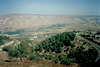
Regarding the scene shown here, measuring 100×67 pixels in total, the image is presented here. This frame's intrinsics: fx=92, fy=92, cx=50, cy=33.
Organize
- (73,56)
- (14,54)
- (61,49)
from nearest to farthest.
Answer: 1. (14,54)
2. (73,56)
3. (61,49)

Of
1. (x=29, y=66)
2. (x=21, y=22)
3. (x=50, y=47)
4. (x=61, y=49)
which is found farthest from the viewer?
(x=21, y=22)

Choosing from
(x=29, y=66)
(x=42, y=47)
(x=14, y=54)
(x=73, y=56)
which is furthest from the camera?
(x=42, y=47)

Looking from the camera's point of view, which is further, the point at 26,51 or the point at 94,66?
the point at 26,51

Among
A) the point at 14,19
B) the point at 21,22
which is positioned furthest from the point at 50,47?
the point at 14,19

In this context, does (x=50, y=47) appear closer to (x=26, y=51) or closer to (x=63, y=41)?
(x=63, y=41)

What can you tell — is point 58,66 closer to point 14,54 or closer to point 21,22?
point 14,54

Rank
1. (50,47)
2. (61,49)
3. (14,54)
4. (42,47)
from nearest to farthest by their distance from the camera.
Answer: (14,54), (61,49), (50,47), (42,47)

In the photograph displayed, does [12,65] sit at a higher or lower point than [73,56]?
higher

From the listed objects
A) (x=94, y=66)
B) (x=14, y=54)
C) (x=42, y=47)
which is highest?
(x=94, y=66)

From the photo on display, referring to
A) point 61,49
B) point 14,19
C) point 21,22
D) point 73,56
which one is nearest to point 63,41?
point 61,49
